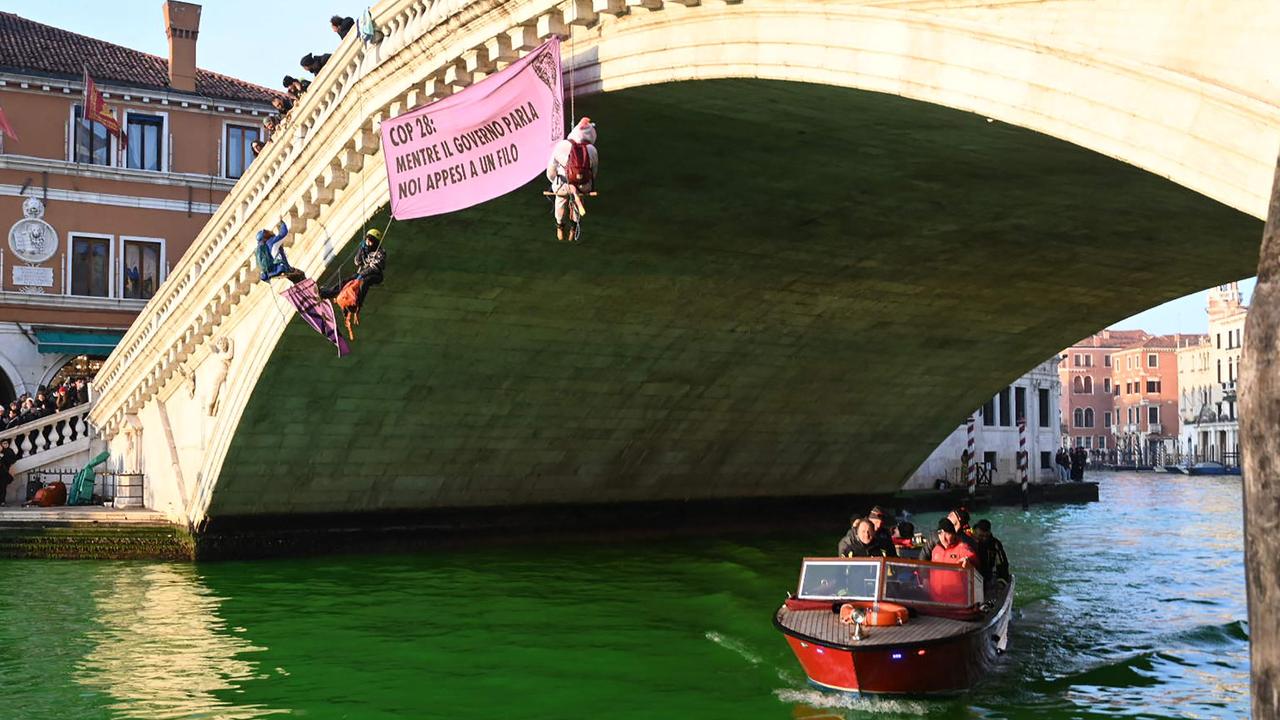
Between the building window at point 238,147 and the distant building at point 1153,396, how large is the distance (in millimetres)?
68555

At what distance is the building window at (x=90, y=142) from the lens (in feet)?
85.8

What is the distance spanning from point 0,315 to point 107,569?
9.77 metres

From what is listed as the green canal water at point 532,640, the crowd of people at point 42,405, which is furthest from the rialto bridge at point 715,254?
the green canal water at point 532,640

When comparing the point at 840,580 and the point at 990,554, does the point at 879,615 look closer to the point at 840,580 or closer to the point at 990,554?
the point at 840,580

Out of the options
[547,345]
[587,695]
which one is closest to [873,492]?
[547,345]

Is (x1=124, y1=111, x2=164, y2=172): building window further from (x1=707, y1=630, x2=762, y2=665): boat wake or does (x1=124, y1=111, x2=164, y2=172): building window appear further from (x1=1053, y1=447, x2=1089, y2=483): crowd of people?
(x1=1053, y1=447, x2=1089, y2=483): crowd of people

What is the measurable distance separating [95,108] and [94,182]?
1.98 meters

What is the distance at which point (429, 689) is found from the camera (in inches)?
421

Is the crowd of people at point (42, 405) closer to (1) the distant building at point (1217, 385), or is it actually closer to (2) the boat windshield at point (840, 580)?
(2) the boat windshield at point (840, 580)

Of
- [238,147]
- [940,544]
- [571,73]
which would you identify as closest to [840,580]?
[940,544]

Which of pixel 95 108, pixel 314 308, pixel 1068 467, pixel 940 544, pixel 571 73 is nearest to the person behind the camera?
pixel 571 73

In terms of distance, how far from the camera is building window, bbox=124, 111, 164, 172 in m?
26.7

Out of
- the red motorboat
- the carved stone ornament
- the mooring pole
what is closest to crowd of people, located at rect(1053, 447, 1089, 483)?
the carved stone ornament

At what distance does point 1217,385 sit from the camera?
77.6 m
